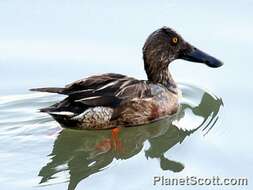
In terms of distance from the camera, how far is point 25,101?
32.1 ft

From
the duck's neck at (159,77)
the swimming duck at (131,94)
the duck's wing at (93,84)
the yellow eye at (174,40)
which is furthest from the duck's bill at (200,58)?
the duck's wing at (93,84)

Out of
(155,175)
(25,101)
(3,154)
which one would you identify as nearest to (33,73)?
(25,101)

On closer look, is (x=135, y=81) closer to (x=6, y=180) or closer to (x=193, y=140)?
(x=193, y=140)

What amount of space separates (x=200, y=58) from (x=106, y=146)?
6.78 ft

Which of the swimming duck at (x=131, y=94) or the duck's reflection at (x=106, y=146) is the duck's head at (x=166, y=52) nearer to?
the swimming duck at (x=131, y=94)

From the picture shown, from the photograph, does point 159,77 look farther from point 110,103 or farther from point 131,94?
point 110,103

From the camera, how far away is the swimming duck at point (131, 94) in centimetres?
902

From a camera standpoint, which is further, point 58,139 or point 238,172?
point 58,139

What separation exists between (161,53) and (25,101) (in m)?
1.82

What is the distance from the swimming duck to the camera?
902 centimetres

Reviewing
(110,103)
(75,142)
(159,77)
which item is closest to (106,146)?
(75,142)

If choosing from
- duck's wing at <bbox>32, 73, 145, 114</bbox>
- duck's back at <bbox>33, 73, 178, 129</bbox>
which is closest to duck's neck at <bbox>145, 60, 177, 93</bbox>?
duck's back at <bbox>33, 73, 178, 129</bbox>

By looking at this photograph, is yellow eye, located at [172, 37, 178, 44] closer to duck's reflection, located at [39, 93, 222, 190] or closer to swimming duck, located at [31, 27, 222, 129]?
swimming duck, located at [31, 27, 222, 129]

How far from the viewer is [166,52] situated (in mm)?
10125
